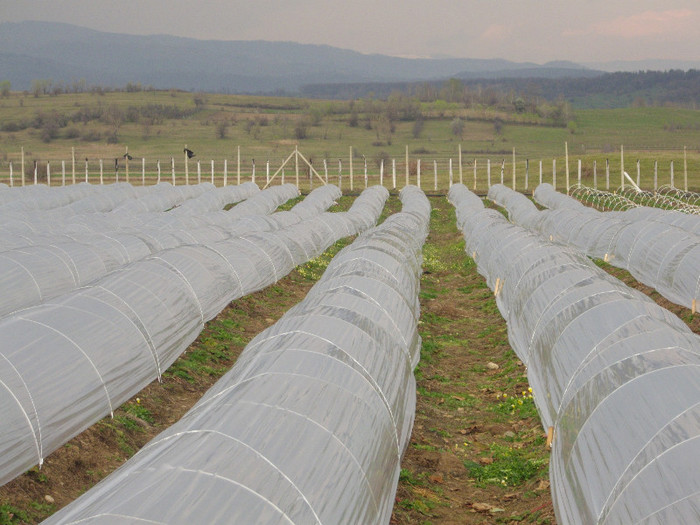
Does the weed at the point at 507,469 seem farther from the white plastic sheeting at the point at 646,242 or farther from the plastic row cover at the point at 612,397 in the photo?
the white plastic sheeting at the point at 646,242

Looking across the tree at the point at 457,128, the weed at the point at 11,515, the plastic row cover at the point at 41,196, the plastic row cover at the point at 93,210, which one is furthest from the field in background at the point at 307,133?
the weed at the point at 11,515

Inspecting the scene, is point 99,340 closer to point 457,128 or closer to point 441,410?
point 441,410

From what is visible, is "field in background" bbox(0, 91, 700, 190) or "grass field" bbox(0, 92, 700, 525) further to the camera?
"field in background" bbox(0, 91, 700, 190)

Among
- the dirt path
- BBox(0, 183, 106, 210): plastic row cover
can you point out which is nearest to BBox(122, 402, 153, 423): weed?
the dirt path

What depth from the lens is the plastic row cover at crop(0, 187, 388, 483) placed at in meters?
9.81

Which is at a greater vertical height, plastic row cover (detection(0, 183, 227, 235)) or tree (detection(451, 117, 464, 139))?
tree (detection(451, 117, 464, 139))

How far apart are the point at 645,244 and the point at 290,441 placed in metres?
16.4

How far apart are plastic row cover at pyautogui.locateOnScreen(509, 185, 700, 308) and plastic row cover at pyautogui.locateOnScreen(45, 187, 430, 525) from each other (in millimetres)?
8798

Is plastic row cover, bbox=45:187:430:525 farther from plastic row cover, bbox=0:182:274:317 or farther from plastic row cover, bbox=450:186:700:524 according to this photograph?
plastic row cover, bbox=0:182:274:317

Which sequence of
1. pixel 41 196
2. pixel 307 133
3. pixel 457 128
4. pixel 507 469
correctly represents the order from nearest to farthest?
pixel 507 469 → pixel 41 196 → pixel 457 128 → pixel 307 133

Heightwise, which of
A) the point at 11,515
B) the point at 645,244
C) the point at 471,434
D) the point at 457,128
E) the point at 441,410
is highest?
the point at 457,128

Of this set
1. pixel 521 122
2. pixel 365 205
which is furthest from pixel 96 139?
pixel 365 205

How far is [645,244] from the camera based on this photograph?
848 inches

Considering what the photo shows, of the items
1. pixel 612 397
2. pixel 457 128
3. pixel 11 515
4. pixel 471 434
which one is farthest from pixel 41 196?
pixel 457 128
